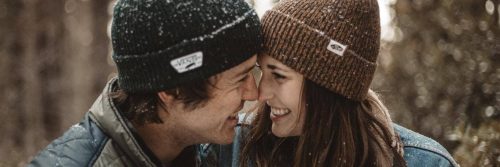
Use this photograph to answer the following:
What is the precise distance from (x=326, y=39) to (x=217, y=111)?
625 millimetres

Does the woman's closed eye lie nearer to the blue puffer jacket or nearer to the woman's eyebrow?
the woman's eyebrow

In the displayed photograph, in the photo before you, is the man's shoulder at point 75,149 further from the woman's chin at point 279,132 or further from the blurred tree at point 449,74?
the blurred tree at point 449,74

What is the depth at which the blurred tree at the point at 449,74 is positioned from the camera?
3972 millimetres

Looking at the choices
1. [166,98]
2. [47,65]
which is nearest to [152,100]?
[166,98]

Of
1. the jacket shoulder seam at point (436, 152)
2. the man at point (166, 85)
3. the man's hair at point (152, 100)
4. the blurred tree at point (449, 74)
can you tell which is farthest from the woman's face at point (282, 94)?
the blurred tree at point (449, 74)

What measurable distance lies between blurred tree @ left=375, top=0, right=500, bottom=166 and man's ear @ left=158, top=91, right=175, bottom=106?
182 centimetres

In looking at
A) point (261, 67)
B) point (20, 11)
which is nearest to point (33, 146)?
point (20, 11)

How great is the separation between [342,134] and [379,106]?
0.28 metres

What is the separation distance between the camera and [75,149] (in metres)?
2.62

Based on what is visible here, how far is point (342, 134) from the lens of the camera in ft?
10.6

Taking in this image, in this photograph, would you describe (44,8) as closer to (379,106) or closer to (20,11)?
(20,11)

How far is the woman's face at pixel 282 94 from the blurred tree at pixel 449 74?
1.17 metres

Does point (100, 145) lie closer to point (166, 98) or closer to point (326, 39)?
point (166, 98)

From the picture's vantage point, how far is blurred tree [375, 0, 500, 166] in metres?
3.97
